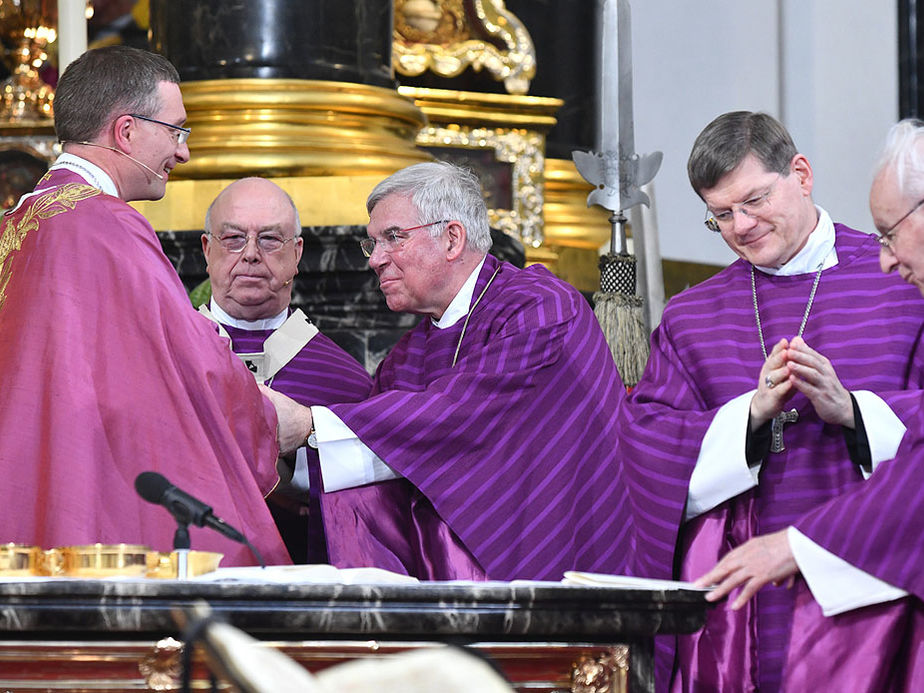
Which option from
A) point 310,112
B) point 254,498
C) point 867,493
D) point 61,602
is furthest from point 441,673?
point 310,112

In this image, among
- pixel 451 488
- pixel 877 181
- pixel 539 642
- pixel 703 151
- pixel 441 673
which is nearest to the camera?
pixel 441 673

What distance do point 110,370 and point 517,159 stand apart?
14.6ft

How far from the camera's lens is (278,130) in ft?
20.1

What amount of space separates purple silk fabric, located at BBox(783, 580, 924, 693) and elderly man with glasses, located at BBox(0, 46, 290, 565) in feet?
4.05

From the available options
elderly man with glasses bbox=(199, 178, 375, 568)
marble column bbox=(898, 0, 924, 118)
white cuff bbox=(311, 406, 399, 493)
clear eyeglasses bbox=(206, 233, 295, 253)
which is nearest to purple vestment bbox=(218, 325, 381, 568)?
elderly man with glasses bbox=(199, 178, 375, 568)

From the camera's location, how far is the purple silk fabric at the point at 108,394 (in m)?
3.84

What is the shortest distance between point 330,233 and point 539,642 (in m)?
2.81

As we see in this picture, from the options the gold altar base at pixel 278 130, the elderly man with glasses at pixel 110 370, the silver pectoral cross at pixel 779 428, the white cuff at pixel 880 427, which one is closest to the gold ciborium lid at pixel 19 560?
the elderly man with glasses at pixel 110 370

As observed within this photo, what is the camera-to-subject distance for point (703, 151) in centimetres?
392

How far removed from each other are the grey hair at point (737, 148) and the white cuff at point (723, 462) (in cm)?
51

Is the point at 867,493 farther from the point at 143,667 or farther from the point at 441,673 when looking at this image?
the point at 441,673

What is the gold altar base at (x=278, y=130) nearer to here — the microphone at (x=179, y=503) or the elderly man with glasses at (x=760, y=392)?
the elderly man with glasses at (x=760, y=392)

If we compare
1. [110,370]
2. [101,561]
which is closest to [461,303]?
[110,370]

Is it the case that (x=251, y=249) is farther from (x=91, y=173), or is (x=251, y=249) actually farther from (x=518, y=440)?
(x=518, y=440)
